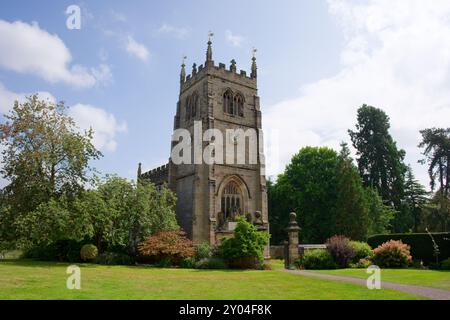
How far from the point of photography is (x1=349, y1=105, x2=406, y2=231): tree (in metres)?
42.5

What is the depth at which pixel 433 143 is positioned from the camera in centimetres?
3825

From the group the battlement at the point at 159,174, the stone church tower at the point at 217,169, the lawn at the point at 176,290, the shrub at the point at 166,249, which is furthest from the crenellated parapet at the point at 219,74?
the lawn at the point at 176,290

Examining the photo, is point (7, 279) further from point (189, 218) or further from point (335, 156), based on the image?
point (335, 156)

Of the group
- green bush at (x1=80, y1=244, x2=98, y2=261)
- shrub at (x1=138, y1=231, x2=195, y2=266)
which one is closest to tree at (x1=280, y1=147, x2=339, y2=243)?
shrub at (x1=138, y1=231, x2=195, y2=266)

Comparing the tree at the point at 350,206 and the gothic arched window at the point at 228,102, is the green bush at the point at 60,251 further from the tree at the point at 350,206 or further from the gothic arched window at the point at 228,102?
the tree at the point at 350,206

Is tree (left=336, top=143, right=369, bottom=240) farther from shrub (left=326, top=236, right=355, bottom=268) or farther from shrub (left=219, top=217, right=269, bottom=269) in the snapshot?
shrub (left=219, top=217, right=269, bottom=269)

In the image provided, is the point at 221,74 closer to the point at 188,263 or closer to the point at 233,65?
the point at 233,65

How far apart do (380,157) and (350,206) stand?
1085cm

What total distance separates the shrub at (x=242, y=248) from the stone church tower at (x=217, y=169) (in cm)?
774

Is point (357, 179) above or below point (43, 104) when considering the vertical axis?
below

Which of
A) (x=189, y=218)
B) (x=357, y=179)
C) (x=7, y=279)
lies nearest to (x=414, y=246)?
(x=357, y=179)

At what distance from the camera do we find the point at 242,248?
65.7ft
